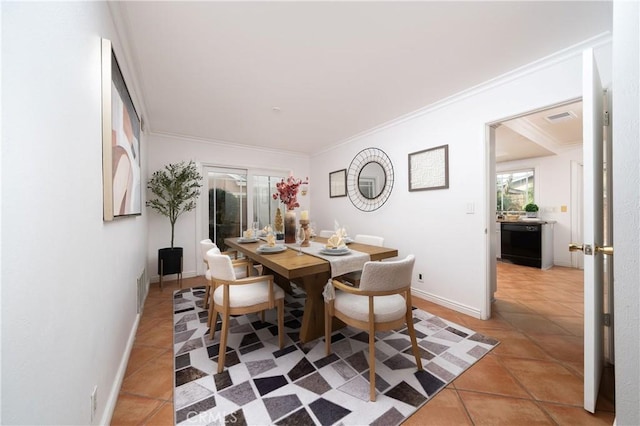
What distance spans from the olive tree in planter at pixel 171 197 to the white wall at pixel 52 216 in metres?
2.43

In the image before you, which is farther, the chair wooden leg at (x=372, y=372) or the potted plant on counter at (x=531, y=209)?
the potted plant on counter at (x=531, y=209)

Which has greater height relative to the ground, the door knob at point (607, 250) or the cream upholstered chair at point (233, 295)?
the door knob at point (607, 250)

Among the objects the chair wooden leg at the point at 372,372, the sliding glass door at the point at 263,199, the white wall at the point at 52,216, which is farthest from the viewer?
the sliding glass door at the point at 263,199

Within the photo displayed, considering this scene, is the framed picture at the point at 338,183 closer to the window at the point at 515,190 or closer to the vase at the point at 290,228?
the vase at the point at 290,228

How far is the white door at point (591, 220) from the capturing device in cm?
127

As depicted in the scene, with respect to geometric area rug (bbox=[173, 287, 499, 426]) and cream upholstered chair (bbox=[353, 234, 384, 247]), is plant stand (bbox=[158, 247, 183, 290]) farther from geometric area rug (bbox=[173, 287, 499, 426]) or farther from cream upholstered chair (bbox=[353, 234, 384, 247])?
cream upholstered chair (bbox=[353, 234, 384, 247])

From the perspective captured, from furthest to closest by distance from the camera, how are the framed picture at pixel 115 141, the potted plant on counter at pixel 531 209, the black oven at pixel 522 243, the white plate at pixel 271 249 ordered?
the potted plant on counter at pixel 531 209
the black oven at pixel 522 243
the white plate at pixel 271 249
the framed picture at pixel 115 141

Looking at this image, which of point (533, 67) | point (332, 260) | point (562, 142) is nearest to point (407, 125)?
point (533, 67)

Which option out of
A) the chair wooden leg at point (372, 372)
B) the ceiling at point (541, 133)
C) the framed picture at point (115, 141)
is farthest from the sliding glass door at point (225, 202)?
the ceiling at point (541, 133)

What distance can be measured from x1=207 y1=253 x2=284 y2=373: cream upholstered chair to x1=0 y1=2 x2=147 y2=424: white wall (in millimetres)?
630

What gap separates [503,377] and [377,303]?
3.36 ft

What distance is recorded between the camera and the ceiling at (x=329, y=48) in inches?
60.4

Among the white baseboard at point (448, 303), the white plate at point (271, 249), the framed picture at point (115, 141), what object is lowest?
the white baseboard at point (448, 303)

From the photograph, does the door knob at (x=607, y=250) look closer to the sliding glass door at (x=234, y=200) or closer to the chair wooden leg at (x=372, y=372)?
the chair wooden leg at (x=372, y=372)
